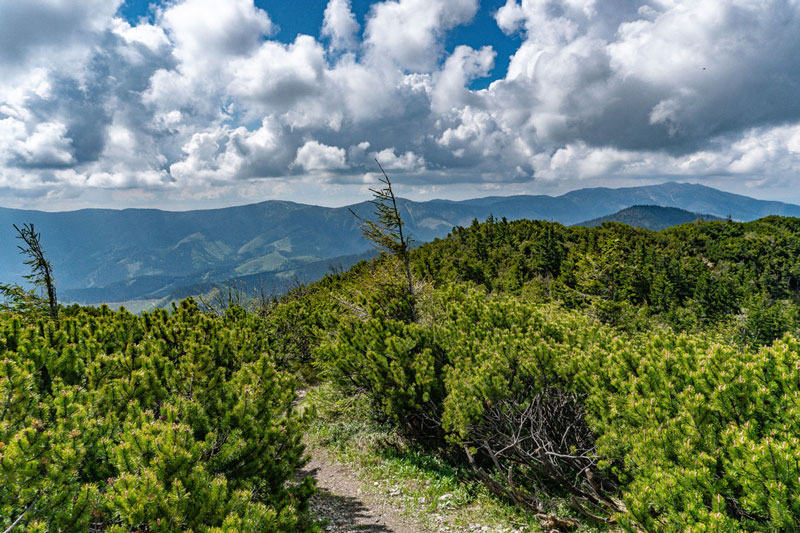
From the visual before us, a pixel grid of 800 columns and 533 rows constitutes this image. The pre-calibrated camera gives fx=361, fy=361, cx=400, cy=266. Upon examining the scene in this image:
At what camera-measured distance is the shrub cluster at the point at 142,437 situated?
368cm

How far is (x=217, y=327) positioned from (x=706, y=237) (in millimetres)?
108429

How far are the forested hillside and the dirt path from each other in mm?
1800

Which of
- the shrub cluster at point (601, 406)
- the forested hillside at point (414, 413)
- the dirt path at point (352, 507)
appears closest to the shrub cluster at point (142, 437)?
the forested hillside at point (414, 413)

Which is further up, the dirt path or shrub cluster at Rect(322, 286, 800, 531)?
shrub cluster at Rect(322, 286, 800, 531)

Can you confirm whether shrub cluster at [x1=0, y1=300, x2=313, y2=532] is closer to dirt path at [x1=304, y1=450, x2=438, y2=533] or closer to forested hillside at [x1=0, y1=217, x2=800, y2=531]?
forested hillside at [x1=0, y1=217, x2=800, y2=531]

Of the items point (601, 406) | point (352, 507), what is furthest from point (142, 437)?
point (601, 406)

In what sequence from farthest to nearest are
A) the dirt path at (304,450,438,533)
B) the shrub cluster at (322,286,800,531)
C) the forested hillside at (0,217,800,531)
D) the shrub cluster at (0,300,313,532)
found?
the dirt path at (304,450,438,533) < the shrub cluster at (322,286,800,531) < the forested hillside at (0,217,800,531) < the shrub cluster at (0,300,313,532)

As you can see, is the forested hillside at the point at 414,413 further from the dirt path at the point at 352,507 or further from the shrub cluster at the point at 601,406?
the dirt path at the point at 352,507

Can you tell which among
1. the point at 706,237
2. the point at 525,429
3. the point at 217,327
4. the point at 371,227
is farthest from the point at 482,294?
the point at 706,237

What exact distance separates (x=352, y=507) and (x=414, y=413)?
108 inches

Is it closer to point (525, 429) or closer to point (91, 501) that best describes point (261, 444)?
point (91, 501)

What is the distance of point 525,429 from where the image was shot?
9.05m

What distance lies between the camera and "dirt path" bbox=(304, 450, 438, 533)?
814 centimetres

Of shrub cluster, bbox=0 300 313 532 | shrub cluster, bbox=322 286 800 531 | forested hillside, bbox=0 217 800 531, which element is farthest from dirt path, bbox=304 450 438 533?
shrub cluster, bbox=322 286 800 531
